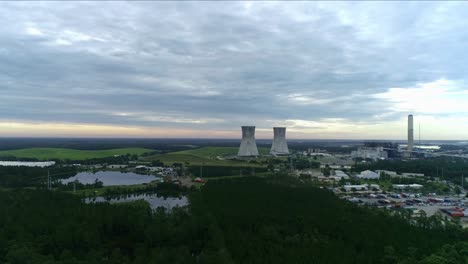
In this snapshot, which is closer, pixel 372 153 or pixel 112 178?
pixel 112 178

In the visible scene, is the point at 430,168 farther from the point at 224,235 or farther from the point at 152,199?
the point at 224,235

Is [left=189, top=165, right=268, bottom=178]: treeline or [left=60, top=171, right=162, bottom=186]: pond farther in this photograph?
[left=189, top=165, right=268, bottom=178]: treeline

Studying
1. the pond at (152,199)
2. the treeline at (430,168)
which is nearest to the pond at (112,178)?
the pond at (152,199)

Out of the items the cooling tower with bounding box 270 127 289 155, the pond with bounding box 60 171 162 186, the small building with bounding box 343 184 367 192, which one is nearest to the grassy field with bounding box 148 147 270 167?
the cooling tower with bounding box 270 127 289 155

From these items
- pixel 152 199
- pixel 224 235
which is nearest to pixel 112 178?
pixel 152 199

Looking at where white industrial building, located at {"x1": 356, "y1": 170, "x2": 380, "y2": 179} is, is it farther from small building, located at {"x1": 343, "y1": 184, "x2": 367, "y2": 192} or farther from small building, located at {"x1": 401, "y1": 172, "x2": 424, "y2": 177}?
small building, located at {"x1": 343, "y1": 184, "x2": 367, "y2": 192}

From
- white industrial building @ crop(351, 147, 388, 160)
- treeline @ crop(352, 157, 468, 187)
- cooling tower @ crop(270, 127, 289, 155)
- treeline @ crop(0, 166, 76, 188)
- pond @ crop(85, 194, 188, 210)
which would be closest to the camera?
pond @ crop(85, 194, 188, 210)

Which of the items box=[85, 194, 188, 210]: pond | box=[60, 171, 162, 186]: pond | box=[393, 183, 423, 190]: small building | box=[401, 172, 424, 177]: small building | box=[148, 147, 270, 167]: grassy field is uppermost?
box=[148, 147, 270, 167]: grassy field
